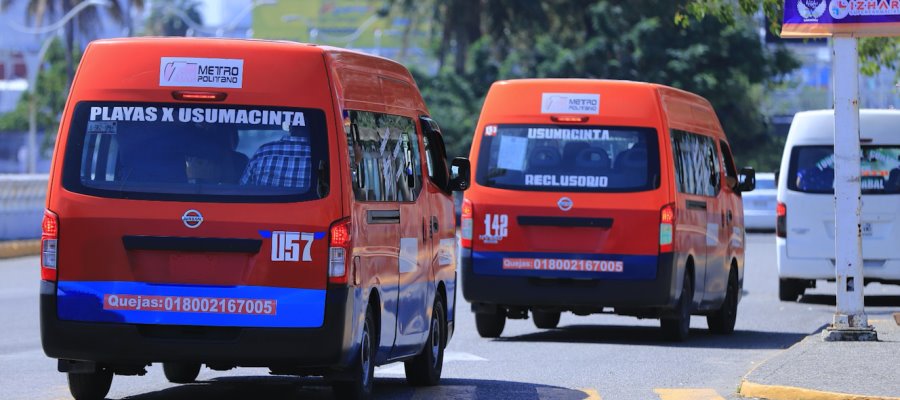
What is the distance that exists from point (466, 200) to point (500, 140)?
61cm

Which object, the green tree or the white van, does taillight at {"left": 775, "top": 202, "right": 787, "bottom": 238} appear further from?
the green tree

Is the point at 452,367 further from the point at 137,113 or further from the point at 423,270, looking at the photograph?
the point at 137,113

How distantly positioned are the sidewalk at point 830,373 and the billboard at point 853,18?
248 centimetres

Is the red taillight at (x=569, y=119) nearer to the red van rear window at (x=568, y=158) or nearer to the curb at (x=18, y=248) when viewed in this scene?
the red van rear window at (x=568, y=158)

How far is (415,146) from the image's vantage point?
39.7ft

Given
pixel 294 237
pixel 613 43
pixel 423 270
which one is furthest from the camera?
pixel 613 43

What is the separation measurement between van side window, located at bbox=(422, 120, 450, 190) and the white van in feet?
31.6

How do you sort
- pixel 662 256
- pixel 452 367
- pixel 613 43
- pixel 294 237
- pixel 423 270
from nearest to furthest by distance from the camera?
pixel 294 237 → pixel 423 270 → pixel 452 367 → pixel 662 256 → pixel 613 43

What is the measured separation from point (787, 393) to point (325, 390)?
3.03 m

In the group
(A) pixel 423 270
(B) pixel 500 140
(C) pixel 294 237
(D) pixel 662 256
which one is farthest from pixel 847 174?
(C) pixel 294 237

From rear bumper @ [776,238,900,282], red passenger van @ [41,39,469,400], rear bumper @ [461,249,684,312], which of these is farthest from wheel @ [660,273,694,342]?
red passenger van @ [41,39,469,400]

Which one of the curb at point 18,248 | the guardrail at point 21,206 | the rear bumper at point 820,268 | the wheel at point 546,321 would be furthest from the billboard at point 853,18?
the guardrail at point 21,206

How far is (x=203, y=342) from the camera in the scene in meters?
9.70

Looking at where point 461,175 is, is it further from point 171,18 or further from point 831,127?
point 171,18
